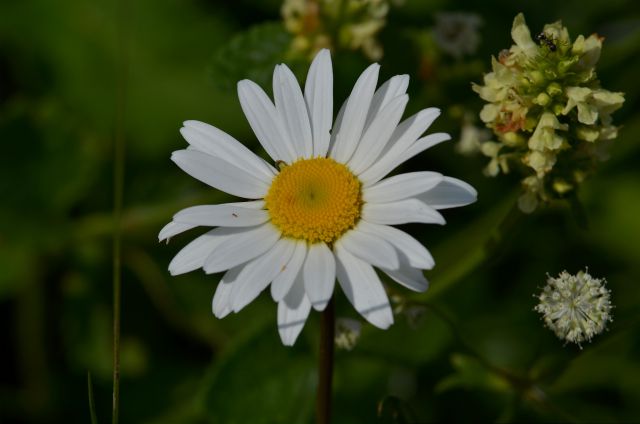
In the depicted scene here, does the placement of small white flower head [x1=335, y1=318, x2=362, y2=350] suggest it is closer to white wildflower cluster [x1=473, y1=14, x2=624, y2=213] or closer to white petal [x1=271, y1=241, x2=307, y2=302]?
white petal [x1=271, y1=241, x2=307, y2=302]

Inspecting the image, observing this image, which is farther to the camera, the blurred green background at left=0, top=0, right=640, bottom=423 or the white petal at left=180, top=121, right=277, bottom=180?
the blurred green background at left=0, top=0, right=640, bottom=423

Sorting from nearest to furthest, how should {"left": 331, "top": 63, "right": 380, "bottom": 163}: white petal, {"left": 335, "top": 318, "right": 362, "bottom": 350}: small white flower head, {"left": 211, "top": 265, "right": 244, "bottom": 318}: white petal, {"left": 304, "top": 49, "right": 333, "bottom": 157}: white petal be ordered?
1. {"left": 211, "top": 265, "right": 244, "bottom": 318}: white petal
2. {"left": 331, "top": 63, "right": 380, "bottom": 163}: white petal
3. {"left": 304, "top": 49, "right": 333, "bottom": 157}: white petal
4. {"left": 335, "top": 318, "right": 362, "bottom": 350}: small white flower head

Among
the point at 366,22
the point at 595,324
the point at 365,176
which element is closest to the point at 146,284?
the point at 366,22

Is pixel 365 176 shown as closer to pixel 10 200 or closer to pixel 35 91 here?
pixel 10 200

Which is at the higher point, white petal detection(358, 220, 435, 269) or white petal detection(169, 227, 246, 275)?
white petal detection(169, 227, 246, 275)

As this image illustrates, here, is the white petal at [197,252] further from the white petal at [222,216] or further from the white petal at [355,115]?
the white petal at [355,115]

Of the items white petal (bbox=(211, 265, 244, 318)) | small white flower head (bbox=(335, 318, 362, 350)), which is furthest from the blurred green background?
white petal (bbox=(211, 265, 244, 318))


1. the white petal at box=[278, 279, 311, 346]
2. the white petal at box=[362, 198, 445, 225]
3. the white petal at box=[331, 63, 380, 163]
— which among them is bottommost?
the white petal at box=[278, 279, 311, 346]

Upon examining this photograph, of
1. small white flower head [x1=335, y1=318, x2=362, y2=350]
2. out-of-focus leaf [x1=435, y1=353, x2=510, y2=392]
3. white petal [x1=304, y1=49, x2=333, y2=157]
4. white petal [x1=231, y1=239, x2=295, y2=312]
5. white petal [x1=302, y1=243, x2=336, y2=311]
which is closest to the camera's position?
white petal [x1=302, y1=243, x2=336, y2=311]
